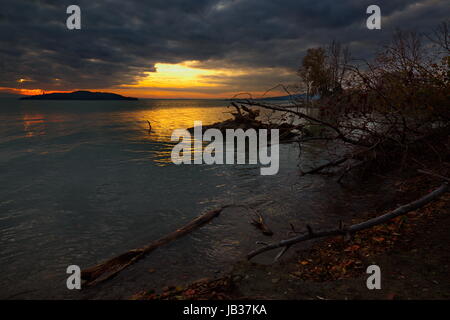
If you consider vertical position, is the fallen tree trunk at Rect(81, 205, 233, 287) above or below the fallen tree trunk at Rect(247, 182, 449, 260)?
below

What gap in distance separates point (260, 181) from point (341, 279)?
906 cm

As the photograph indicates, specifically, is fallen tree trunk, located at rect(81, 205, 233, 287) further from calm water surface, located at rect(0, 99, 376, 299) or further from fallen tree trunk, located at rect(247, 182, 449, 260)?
fallen tree trunk, located at rect(247, 182, 449, 260)

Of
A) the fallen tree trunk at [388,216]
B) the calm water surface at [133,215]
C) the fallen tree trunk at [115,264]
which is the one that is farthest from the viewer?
the calm water surface at [133,215]

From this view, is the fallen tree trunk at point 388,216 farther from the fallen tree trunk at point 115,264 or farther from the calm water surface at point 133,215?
the fallen tree trunk at point 115,264

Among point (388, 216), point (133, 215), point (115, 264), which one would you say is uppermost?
point (388, 216)

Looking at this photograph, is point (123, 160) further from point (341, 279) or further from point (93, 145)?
point (341, 279)

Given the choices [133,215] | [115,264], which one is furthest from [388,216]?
[133,215]

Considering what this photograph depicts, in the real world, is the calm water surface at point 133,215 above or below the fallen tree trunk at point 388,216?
below

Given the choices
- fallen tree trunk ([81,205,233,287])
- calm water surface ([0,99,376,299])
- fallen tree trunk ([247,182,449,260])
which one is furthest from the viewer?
calm water surface ([0,99,376,299])

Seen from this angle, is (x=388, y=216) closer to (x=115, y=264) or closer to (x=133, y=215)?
(x=115, y=264)

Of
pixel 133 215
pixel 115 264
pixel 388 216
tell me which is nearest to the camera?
pixel 388 216

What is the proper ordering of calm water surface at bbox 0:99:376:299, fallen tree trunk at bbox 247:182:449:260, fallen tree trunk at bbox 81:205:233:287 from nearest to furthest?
fallen tree trunk at bbox 247:182:449:260 < fallen tree trunk at bbox 81:205:233:287 < calm water surface at bbox 0:99:376:299

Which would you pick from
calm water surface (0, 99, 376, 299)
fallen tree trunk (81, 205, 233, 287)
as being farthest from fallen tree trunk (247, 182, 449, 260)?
fallen tree trunk (81, 205, 233, 287)

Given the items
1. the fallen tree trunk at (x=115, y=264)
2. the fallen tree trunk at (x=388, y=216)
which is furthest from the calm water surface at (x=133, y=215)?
the fallen tree trunk at (x=388, y=216)
